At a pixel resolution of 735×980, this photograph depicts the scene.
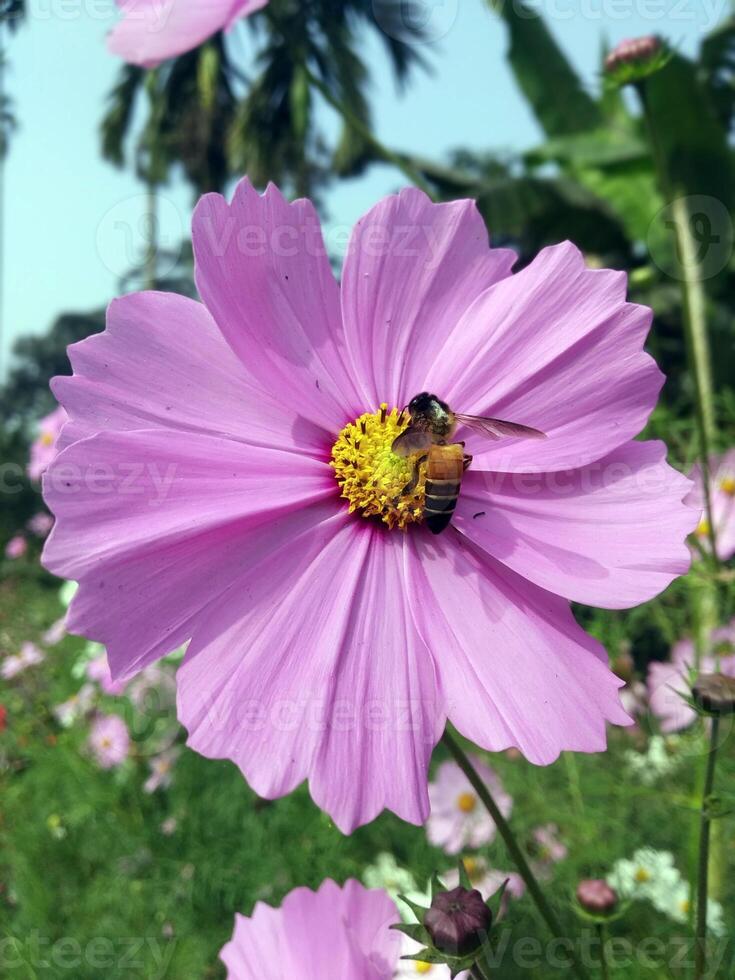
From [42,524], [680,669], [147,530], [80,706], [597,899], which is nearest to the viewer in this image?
[147,530]

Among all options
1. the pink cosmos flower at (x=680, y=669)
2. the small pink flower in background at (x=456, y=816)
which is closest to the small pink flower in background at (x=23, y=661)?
the small pink flower in background at (x=456, y=816)

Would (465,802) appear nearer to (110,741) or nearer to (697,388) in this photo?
(110,741)

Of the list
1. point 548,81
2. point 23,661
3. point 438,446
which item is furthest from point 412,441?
point 548,81

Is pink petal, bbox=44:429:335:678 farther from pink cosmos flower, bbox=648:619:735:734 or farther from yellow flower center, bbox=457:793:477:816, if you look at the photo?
yellow flower center, bbox=457:793:477:816

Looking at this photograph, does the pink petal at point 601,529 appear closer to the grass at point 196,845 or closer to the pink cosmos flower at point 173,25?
the pink cosmos flower at point 173,25

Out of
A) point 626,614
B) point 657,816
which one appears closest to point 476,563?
point 626,614

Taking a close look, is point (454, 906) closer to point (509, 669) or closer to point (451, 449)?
point (509, 669)

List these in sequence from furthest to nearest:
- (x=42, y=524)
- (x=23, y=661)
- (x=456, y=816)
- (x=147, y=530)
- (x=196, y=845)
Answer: (x=42, y=524), (x=23, y=661), (x=196, y=845), (x=456, y=816), (x=147, y=530)
